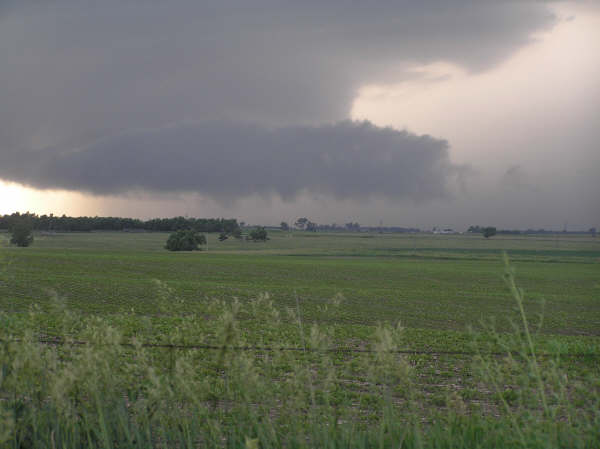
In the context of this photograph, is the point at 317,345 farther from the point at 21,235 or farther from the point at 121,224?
the point at 121,224

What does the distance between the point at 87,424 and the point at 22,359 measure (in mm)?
1095

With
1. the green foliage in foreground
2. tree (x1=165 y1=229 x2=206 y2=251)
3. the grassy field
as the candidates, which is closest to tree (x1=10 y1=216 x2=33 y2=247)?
tree (x1=165 y1=229 x2=206 y2=251)

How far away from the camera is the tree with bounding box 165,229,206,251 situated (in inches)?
4021

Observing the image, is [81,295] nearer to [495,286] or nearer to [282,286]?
[282,286]

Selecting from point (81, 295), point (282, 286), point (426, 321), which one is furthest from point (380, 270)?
point (81, 295)

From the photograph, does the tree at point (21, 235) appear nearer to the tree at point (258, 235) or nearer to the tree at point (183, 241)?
the tree at point (183, 241)

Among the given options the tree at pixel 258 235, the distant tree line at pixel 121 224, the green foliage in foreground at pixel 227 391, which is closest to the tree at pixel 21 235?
the tree at pixel 258 235

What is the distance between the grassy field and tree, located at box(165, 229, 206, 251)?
41.3 meters

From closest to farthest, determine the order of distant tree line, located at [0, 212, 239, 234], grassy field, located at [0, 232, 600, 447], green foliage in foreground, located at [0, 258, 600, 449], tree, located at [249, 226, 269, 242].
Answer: green foliage in foreground, located at [0, 258, 600, 449], grassy field, located at [0, 232, 600, 447], tree, located at [249, 226, 269, 242], distant tree line, located at [0, 212, 239, 234]

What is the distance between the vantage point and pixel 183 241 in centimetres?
10281

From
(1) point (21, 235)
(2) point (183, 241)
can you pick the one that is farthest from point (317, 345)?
(1) point (21, 235)

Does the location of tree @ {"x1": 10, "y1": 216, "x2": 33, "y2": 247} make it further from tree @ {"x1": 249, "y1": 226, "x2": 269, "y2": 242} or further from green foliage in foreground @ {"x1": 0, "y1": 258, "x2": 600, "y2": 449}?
green foliage in foreground @ {"x1": 0, "y1": 258, "x2": 600, "y2": 449}

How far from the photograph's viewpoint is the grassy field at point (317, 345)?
15.6 ft

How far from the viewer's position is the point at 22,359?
4535 mm
